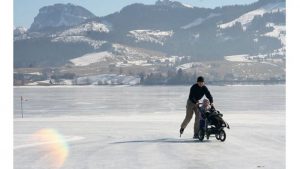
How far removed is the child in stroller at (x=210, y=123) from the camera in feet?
57.0

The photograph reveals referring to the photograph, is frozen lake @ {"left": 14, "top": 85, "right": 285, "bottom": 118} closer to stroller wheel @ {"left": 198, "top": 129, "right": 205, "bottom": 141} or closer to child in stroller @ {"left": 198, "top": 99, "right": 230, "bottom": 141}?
child in stroller @ {"left": 198, "top": 99, "right": 230, "bottom": 141}

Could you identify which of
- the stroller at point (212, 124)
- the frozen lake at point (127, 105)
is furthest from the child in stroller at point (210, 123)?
the frozen lake at point (127, 105)

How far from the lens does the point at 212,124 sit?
17594 millimetres

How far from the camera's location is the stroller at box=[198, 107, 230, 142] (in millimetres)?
17359

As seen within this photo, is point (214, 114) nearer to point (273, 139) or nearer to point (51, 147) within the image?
point (273, 139)

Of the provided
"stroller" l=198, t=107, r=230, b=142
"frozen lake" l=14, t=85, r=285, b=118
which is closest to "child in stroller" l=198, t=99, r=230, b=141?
"stroller" l=198, t=107, r=230, b=142

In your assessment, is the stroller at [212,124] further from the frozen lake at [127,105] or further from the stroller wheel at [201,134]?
the frozen lake at [127,105]

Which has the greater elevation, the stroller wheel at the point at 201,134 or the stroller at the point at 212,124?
the stroller at the point at 212,124

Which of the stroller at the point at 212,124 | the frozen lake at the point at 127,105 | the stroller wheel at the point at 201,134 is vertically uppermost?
the stroller at the point at 212,124

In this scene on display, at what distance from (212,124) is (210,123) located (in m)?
0.11

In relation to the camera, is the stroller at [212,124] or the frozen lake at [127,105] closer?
the stroller at [212,124]

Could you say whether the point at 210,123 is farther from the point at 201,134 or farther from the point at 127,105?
the point at 127,105

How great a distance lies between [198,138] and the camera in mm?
18125
